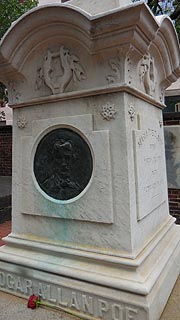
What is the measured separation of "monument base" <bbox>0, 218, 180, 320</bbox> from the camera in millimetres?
2197

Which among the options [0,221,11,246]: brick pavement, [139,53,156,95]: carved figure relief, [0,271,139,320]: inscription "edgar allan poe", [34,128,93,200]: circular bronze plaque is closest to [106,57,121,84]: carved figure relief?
[139,53,156,95]: carved figure relief

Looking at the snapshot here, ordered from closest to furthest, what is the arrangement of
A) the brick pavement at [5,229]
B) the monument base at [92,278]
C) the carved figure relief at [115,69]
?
the monument base at [92,278]
the carved figure relief at [115,69]
the brick pavement at [5,229]

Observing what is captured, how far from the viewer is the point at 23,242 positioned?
2891 millimetres

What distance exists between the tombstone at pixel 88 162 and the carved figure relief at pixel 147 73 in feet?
Result: 0.04

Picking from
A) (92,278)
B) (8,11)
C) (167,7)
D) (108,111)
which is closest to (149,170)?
(108,111)

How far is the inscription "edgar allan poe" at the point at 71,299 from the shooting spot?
2201mm

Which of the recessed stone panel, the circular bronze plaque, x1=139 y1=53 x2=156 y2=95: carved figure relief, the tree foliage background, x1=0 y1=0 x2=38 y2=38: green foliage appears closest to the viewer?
the recessed stone panel

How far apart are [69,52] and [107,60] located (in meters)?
0.44

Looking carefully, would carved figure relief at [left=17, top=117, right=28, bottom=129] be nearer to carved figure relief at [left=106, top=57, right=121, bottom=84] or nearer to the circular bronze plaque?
the circular bronze plaque

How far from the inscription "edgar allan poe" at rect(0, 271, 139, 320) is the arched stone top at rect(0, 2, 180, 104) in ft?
6.06

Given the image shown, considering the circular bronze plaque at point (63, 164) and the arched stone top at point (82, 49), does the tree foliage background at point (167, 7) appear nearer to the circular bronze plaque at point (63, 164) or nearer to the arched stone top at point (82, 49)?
the arched stone top at point (82, 49)

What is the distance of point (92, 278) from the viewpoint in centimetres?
233

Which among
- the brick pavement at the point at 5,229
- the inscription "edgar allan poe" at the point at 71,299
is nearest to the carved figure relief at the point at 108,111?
the inscription "edgar allan poe" at the point at 71,299

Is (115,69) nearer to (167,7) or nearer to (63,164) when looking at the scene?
(63,164)
